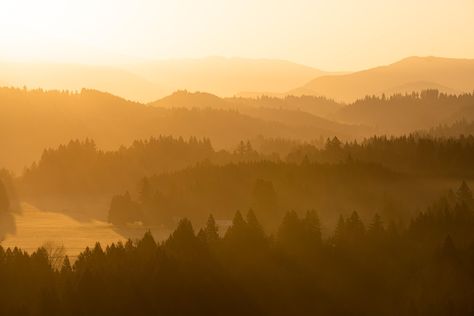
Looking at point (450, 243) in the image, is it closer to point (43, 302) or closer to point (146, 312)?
point (146, 312)

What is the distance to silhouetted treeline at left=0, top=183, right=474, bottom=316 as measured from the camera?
298ft

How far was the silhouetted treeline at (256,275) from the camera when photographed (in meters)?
90.9

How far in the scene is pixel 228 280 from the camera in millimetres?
101000

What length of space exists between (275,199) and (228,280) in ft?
275

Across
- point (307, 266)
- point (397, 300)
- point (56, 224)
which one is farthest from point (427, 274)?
point (56, 224)

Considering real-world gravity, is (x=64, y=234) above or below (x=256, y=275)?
below

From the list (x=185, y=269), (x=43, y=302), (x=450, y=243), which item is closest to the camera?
(x=43, y=302)

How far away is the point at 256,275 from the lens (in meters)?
104

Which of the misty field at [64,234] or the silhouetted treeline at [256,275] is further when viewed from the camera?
the misty field at [64,234]

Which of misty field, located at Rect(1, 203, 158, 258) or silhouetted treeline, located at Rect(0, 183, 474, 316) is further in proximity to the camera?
misty field, located at Rect(1, 203, 158, 258)

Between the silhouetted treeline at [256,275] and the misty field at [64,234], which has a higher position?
the silhouetted treeline at [256,275]

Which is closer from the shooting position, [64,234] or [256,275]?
[256,275]

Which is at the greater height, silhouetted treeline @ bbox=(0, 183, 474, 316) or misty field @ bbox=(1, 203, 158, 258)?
silhouetted treeline @ bbox=(0, 183, 474, 316)

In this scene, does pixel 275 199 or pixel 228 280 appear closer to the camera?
pixel 228 280
